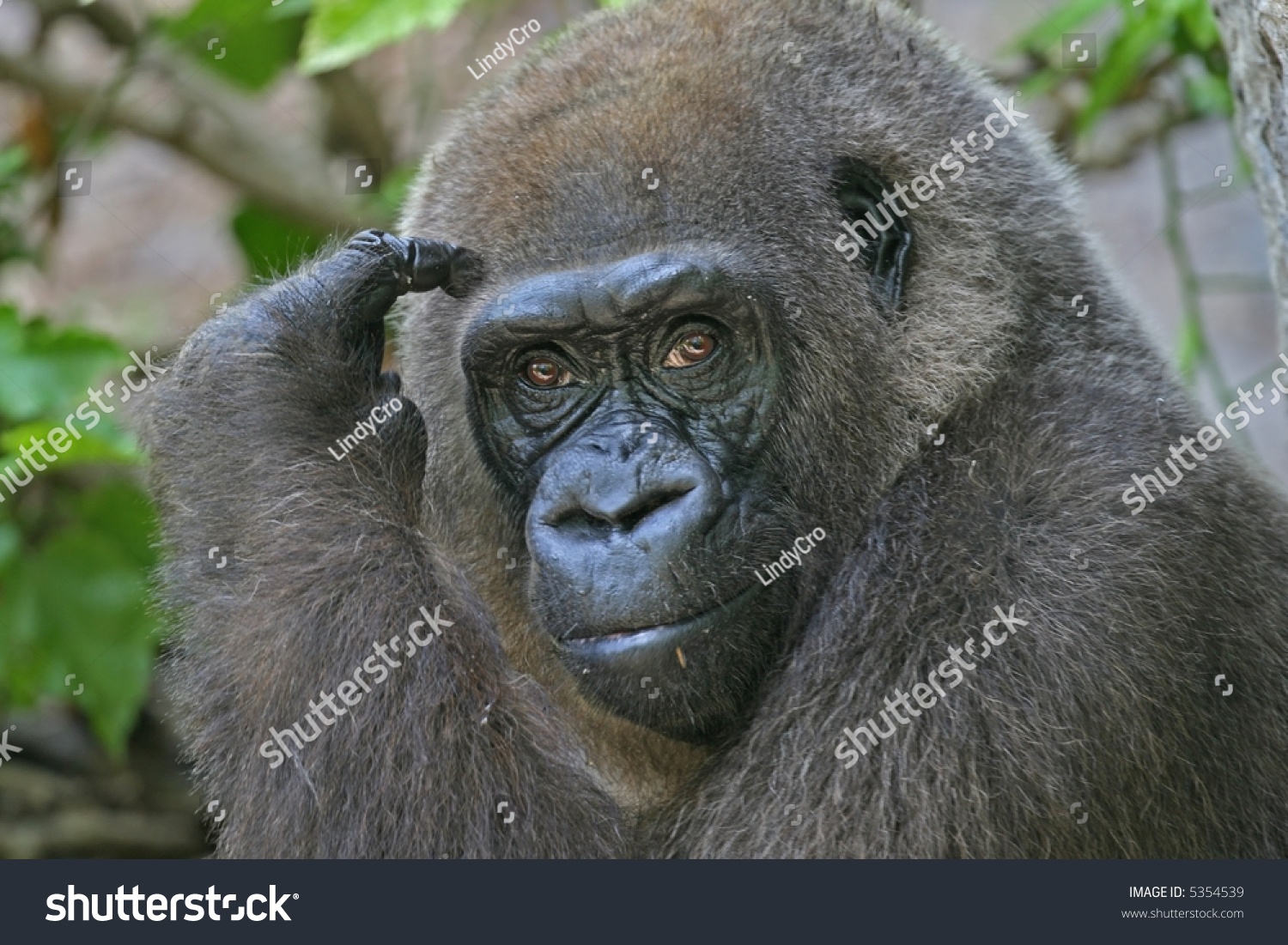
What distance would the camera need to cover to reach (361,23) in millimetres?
5371

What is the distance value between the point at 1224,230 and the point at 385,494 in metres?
9.37

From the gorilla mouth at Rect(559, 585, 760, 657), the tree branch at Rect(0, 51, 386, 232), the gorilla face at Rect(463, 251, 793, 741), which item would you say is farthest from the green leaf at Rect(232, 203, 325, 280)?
the gorilla mouth at Rect(559, 585, 760, 657)

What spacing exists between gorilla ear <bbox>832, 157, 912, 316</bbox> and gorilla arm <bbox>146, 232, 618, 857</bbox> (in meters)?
1.17

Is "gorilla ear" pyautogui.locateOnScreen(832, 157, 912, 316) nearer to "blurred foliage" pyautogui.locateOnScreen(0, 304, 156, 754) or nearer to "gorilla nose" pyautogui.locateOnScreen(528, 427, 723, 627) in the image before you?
"gorilla nose" pyautogui.locateOnScreen(528, 427, 723, 627)

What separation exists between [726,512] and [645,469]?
265mm

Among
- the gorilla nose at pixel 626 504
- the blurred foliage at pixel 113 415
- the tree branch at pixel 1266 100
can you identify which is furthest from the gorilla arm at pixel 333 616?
the tree branch at pixel 1266 100

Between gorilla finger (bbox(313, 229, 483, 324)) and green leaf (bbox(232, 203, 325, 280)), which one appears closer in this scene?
gorilla finger (bbox(313, 229, 483, 324))

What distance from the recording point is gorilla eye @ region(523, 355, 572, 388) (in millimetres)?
4379

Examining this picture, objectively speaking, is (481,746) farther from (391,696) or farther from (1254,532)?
(1254,532)

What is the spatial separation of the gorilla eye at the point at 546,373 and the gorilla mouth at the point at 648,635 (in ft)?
2.66

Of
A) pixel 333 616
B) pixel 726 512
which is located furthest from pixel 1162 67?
pixel 333 616

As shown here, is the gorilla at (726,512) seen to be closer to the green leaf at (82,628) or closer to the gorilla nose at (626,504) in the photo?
the gorilla nose at (626,504)

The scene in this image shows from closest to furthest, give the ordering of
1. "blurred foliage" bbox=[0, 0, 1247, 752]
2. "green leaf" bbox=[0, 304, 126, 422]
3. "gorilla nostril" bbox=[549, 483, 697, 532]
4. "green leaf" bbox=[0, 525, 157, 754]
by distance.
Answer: "gorilla nostril" bbox=[549, 483, 697, 532], "blurred foliage" bbox=[0, 0, 1247, 752], "green leaf" bbox=[0, 304, 126, 422], "green leaf" bbox=[0, 525, 157, 754]

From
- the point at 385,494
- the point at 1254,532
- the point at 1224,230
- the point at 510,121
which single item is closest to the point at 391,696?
the point at 385,494
